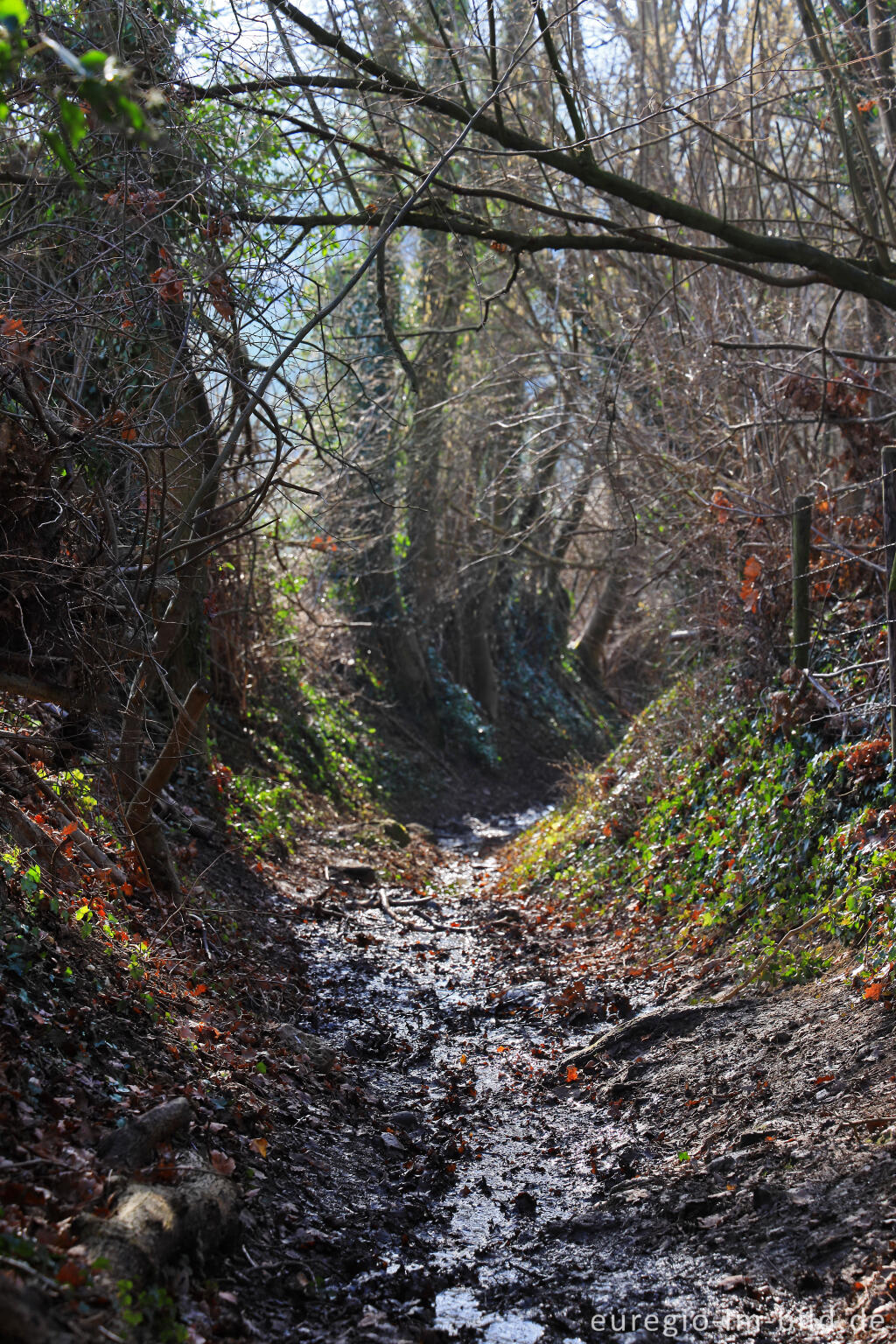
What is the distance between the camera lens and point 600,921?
8727 millimetres

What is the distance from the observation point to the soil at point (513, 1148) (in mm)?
3371

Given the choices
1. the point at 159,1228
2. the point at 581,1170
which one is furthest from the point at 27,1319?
the point at 581,1170

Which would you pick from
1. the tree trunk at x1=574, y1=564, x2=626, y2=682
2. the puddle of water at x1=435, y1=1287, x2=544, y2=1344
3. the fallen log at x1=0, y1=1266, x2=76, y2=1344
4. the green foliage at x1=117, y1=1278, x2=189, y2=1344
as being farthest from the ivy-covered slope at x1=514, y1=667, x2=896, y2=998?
the tree trunk at x1=574, y1=564, x2=626, y2=682

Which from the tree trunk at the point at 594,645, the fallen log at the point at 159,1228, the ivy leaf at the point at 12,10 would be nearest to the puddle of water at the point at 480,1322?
the fallen log at the point at 159,1228

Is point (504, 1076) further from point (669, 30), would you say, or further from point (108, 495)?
point (669, 30)

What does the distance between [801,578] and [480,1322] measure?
5853 millimetres

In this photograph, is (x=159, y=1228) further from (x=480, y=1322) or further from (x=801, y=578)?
(x=801, y=578)

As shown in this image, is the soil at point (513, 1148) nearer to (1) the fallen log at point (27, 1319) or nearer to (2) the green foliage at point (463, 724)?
(1) the fallen log at point (27, 1319)

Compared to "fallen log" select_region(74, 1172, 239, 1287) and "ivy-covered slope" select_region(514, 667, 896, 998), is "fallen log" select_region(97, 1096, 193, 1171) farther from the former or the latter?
"ivy-covered slope" select_region(514, 667, 896, 998)

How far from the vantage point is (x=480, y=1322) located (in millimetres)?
3477

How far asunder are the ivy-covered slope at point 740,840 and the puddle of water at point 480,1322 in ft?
8.07

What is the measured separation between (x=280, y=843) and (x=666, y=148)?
327 inches

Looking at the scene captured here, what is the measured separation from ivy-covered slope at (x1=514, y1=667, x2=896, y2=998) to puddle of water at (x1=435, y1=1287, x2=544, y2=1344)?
2.46 metres

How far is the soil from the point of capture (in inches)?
133
